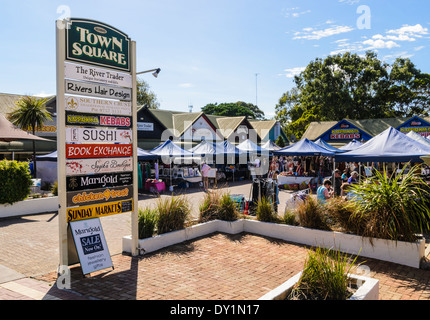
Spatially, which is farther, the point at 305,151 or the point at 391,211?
the point at 305,151

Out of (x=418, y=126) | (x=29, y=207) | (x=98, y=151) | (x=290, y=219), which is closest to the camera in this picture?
(x=98, y=151)

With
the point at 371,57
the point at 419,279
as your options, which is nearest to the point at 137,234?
the point at 419,279

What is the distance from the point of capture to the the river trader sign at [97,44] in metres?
6.48

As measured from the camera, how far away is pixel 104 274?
6348 mm

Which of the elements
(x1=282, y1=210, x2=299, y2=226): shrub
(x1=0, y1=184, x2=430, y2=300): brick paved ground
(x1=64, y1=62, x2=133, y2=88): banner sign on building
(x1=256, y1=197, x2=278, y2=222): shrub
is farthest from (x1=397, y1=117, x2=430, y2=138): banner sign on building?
(x1=64, y1=62, x2=133, y2=88): banner sign on building

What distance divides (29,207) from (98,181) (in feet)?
22.1

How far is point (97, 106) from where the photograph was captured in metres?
7.08

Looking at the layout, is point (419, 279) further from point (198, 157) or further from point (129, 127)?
point (198, 157)

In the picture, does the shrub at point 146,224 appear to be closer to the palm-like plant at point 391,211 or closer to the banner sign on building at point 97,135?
the banner sign on building at point 97,135

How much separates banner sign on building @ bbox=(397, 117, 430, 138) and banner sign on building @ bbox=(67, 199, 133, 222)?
2892 cm

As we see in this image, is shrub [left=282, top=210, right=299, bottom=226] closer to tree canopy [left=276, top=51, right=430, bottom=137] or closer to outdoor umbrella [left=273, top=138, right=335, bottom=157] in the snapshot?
outdoor umbrella [left=273, top=138, right=335, bottom=157]

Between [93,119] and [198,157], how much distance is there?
615 inches

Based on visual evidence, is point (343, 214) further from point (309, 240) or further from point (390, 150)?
point (390, 150)

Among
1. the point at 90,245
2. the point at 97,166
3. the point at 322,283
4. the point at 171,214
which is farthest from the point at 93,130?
the point at 322,283
